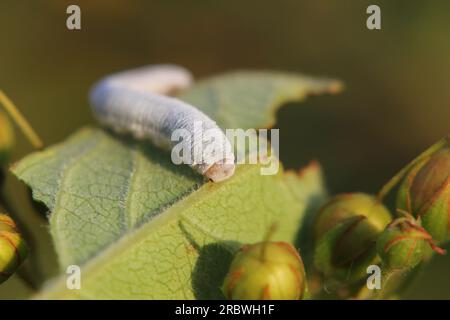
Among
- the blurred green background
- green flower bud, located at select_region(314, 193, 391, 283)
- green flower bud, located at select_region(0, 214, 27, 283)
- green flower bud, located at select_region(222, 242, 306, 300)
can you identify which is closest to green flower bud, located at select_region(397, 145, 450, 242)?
green flower bud, located at select_region(314, 193, 391, 283)

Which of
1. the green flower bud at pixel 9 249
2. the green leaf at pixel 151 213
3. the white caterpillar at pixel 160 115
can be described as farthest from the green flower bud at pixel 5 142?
the green flower bud at pixel 9 249

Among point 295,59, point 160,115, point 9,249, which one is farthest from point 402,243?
point 295,59

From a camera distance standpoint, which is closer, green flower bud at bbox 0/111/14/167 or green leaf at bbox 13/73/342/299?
green leaf at bbox 13/73/342/299

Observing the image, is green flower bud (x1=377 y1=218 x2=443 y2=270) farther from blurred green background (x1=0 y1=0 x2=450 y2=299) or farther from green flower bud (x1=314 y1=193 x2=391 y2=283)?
blurred green background (x1=0 y1=0 x2=450 y2=299)

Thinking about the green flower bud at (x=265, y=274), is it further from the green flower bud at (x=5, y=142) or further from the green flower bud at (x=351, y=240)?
the green flower bud at (x=5, y=142)

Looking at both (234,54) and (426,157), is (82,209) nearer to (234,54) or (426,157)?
(426,157)

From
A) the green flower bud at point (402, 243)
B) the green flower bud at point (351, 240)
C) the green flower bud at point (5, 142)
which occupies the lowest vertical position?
the green flower bud at point (351, 240)
